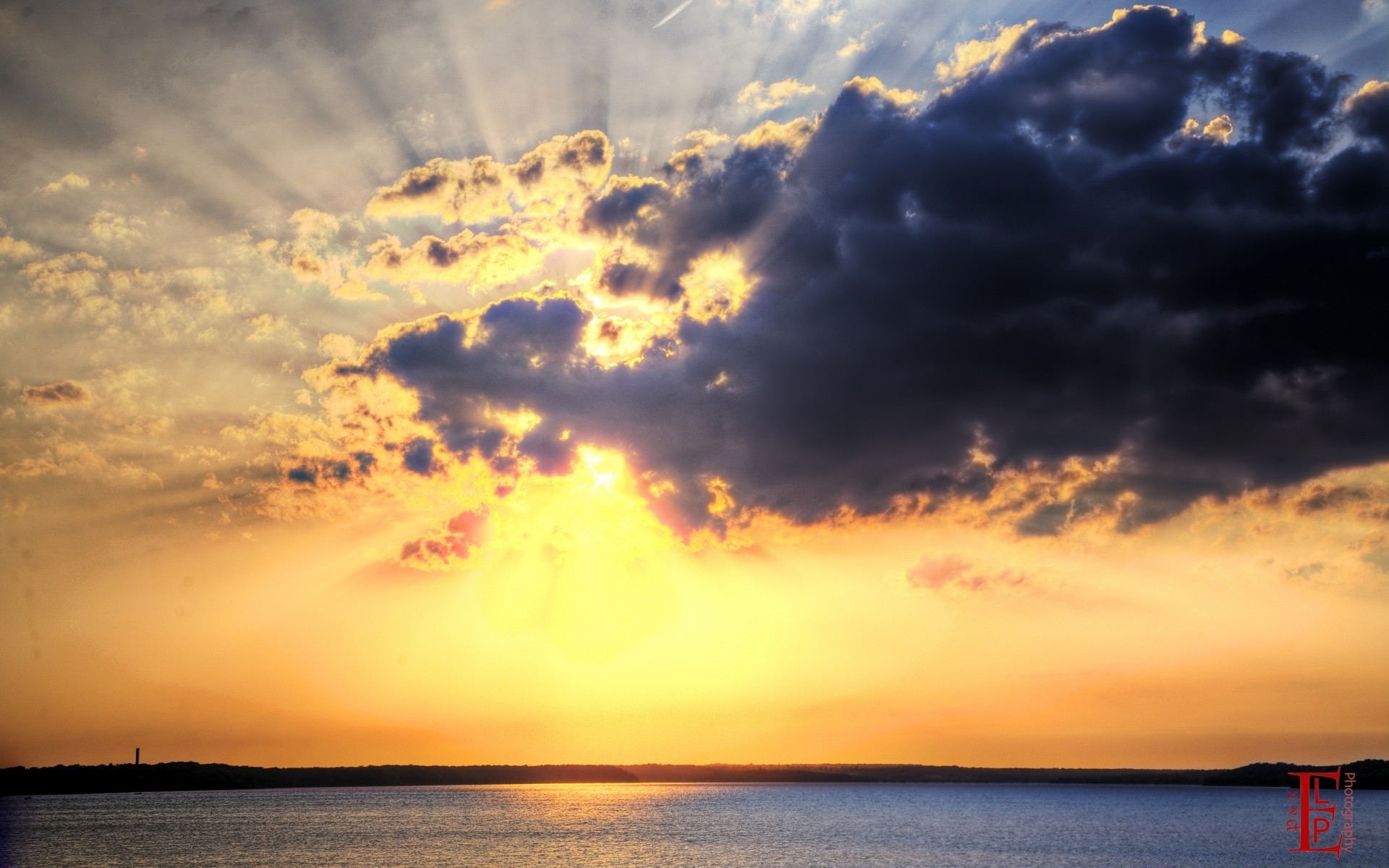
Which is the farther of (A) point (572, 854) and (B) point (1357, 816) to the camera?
(B) point (1357, 816)

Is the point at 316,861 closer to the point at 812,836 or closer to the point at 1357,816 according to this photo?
the point at 812,836

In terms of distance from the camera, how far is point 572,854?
10931cm

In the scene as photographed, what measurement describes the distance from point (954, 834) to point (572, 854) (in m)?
72.6

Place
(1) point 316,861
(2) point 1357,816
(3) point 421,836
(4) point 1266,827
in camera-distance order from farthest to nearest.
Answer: (2) point 1357,816 < (4) point 1266,827 < (3) point 421,836 < (1) point 316,861

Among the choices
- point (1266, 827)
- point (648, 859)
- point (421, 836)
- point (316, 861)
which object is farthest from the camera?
point (1266, 827)

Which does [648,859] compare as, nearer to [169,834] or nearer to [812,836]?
[812,836]

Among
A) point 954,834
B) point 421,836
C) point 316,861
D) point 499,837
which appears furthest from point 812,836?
point 316,861

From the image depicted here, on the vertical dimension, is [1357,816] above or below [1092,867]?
below

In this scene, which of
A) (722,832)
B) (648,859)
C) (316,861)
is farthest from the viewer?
(722,832)

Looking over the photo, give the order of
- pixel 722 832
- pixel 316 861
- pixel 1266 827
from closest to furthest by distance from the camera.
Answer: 1. pixel 316 861
2. pixel 722 832
3. pixel 1266 827

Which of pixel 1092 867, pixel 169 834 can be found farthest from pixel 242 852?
pixel 1092 867

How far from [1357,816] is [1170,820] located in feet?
114

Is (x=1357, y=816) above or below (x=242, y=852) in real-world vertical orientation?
below

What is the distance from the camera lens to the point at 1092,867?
10300 centimetres
